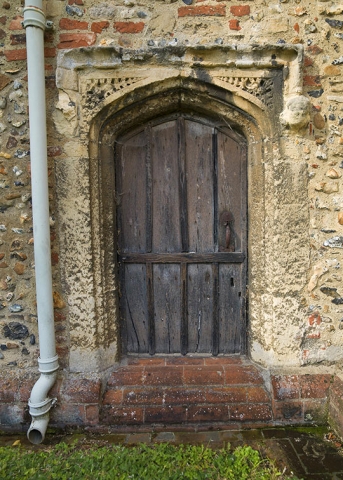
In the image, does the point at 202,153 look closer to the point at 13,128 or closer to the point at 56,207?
the point at 56,207

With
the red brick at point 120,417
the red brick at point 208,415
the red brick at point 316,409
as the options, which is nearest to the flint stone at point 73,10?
the red brick at point 120,417

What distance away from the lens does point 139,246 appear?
106 inches

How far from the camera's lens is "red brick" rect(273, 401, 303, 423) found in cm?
237

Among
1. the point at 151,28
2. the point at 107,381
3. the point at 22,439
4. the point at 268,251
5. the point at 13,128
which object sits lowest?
the point at 22,439

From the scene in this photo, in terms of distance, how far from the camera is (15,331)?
2.46 m

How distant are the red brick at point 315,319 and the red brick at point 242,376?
60 cm

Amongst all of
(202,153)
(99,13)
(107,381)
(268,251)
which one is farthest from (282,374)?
(99,13)

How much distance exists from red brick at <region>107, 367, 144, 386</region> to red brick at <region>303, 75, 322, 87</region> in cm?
260

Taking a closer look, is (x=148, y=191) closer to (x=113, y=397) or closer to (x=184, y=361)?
(x=184, y=361)

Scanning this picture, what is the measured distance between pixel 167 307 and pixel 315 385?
1299 millimetres

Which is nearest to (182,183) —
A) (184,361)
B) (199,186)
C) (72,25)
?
A: (199,186)

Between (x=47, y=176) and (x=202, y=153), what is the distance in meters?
1.24

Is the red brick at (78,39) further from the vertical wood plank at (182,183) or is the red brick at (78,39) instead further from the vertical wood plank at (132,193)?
the vertical wood plank at (182,183)

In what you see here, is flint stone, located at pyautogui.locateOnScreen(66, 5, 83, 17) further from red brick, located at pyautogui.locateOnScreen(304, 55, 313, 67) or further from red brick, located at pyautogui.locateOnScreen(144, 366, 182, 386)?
red brick, located at pyautogui.locateOnScreen(144, 366, 182, 386)
